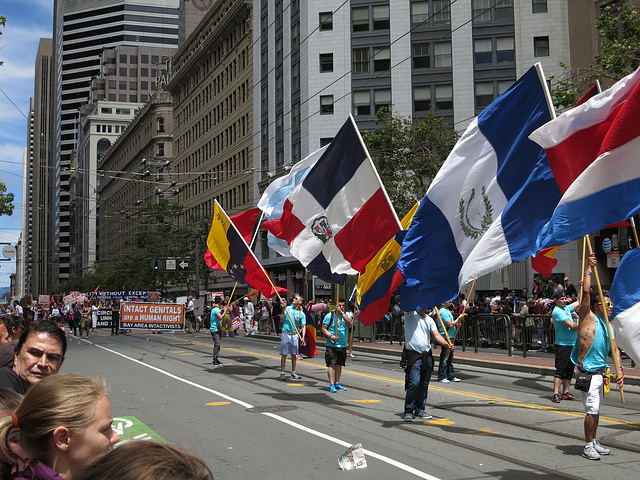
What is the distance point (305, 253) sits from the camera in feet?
41.7

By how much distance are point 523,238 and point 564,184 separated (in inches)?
31.5

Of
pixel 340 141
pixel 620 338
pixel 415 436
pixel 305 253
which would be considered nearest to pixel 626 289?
pixel 620 338

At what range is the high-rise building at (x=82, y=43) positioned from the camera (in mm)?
165875

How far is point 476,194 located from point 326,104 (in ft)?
129

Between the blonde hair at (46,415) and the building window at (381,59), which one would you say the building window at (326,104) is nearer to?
the building window at (381,59)

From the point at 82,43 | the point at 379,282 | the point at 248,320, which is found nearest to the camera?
the point at 379,282

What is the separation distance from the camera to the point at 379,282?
10.8 meters

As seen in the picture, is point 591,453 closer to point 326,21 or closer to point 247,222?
point 247,222

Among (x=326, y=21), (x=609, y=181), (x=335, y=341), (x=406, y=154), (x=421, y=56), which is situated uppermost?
(x=326, y=21)

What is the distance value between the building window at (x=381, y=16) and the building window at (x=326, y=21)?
3104 millimetres

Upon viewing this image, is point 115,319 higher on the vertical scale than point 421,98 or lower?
lower

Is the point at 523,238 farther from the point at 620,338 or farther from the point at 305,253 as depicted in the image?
the point at 305,253

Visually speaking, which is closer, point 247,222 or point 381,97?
point 247,222

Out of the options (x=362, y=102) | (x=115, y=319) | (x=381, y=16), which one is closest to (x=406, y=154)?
(x=362, y=102)
